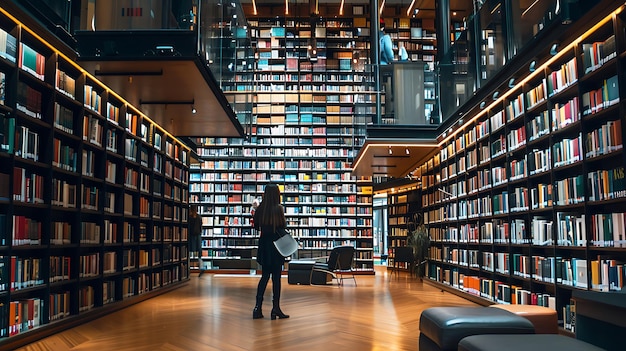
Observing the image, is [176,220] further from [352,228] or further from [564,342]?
Answer: [564,342]

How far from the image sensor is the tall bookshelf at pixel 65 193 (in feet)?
14.3

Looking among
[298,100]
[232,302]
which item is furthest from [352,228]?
[232,302]

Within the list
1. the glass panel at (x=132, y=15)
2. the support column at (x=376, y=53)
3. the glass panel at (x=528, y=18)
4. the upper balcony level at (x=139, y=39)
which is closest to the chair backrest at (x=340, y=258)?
the support column at (x=376, y=53)

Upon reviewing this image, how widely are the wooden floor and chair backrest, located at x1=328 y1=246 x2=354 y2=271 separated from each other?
1765 millimetres

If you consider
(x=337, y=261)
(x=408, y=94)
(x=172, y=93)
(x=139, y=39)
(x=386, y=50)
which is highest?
(x=386, y=50)

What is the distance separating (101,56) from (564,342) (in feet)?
15.4

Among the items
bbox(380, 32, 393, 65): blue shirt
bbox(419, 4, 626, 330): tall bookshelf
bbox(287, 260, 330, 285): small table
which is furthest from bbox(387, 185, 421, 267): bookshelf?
bbox(419, 4, 626, 330): tall bookshelf

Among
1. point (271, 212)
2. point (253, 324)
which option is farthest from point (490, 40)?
point (253, 324)

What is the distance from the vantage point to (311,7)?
1507 centimetres

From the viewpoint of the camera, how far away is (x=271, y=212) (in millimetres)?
5871

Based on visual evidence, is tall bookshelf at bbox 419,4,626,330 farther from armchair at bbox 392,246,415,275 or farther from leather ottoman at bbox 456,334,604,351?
armchair at bbox 392,246,415,275

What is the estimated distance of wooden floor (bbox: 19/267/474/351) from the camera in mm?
4387

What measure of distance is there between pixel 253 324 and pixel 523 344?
11.8ft

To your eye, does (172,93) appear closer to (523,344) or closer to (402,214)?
(523,344)
